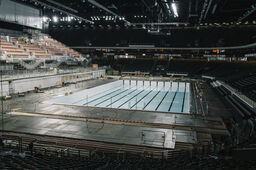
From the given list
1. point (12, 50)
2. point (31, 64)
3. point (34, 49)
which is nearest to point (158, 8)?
point (31, 64)

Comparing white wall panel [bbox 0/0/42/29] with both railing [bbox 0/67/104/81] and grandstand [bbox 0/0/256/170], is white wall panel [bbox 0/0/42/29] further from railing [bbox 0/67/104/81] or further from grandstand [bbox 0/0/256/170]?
railing [bbox 0/67/104/81]

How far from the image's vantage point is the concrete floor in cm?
970

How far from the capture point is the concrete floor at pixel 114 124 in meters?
9.70

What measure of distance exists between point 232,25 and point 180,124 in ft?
132

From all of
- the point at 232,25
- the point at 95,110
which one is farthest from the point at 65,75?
the point at 232,25

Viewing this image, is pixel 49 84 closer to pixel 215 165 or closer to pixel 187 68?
pixel 215 165

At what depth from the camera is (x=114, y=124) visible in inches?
464

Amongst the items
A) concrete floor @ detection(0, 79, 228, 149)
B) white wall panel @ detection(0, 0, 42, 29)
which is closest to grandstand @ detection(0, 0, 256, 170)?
concrete floor @ detection(0, 79, 228, 149)

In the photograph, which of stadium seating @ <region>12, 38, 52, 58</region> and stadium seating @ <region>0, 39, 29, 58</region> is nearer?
stadium seating @ <region>0, 39, 29, 58</region>

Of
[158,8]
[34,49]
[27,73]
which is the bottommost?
[27,73]

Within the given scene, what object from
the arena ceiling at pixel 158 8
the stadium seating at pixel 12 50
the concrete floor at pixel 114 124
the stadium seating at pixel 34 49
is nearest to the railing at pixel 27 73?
the stadium seating at pixel 12 50

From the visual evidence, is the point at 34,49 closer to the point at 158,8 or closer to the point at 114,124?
the point at 158,8

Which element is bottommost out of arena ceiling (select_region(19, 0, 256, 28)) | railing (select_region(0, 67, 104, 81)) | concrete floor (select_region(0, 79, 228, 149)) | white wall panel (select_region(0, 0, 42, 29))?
concrete floor (select_region(0, 79, 228, 149))

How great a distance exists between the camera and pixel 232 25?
43.5m
